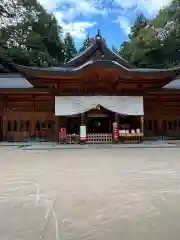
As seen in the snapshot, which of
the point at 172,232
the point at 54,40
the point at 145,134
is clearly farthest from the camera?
the point at 54,40

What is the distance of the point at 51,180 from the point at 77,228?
2.80 metres

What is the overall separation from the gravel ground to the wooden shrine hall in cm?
1084

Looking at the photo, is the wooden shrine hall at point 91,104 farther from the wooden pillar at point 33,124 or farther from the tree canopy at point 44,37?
the tree canopy at point 44,37

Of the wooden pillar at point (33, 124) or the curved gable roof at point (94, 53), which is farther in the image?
the curved gable roof at point (94, 53)

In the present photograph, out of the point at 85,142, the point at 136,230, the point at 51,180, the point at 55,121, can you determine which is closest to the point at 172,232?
the point at 136,230

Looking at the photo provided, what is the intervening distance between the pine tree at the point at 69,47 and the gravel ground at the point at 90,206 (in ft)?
133

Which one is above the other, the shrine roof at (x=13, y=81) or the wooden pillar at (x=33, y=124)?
the shrine roof at (x=13, y=81)

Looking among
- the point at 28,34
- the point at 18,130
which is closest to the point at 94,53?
the point at 18,130

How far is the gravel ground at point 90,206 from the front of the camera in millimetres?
2922

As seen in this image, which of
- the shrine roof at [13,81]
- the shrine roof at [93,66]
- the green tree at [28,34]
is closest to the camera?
the shrine roof at [93,66]

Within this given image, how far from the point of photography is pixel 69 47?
46.8m

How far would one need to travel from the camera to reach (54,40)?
4178 cm

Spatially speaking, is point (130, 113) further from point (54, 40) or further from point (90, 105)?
point (54, 40)

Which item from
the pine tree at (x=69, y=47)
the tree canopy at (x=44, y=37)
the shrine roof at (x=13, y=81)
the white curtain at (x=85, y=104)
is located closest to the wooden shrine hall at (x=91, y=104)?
the white curtain at (x=85, y=104)
